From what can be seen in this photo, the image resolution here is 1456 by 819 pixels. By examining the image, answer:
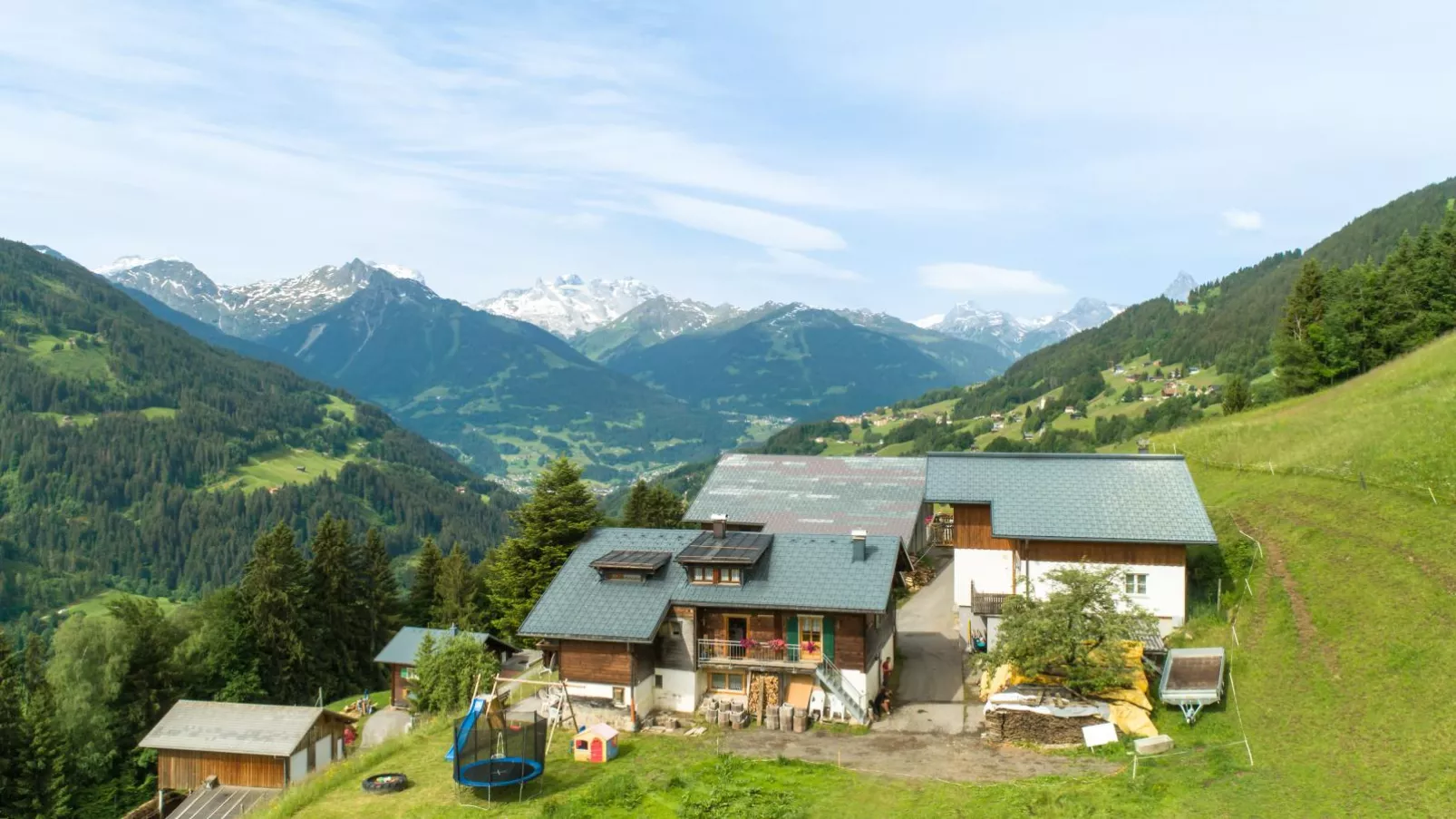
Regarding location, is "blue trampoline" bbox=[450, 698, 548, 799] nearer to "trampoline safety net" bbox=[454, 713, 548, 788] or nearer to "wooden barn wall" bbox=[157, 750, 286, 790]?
"trampoline safety net" bbox=[454, 713, 548, 788]

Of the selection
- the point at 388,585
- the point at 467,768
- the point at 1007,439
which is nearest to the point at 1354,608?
the point at 467,768

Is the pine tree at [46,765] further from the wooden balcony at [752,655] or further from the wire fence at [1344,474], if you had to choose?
the wire fence at [1344,474]

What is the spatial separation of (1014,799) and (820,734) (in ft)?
36.3

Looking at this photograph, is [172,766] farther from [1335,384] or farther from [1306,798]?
[1335,384]

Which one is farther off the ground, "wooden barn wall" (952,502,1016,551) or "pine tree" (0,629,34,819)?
"wooden barn wall" (952,502,1016,551)

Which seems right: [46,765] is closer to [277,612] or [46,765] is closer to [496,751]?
[277,612]

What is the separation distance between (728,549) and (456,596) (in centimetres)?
4613

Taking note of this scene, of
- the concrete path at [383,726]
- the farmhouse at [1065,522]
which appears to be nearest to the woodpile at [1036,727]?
the farmhouse at [1065,522]

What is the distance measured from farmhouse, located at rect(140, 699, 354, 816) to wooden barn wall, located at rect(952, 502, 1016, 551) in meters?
36.6

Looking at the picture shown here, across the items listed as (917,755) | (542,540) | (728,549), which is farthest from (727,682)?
(542,540)

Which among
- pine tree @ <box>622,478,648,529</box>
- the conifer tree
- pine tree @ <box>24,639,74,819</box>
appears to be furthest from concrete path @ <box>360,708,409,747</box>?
pine tree @ <box>622,478,648,529</box>

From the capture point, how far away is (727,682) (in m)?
41.0

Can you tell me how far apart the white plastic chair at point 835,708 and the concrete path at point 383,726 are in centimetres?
2788

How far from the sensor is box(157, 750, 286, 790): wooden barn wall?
49438mm
